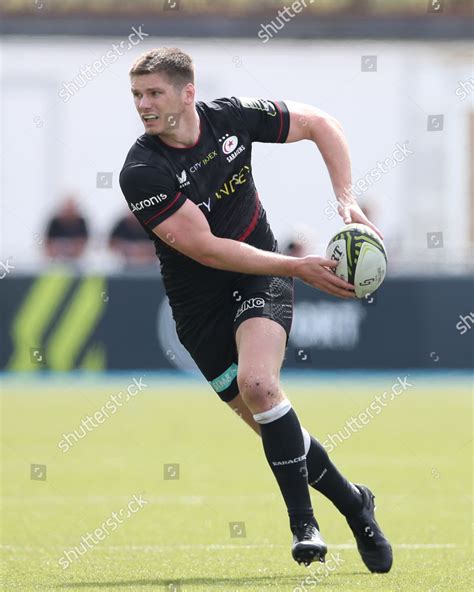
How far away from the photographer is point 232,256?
20.9 ft

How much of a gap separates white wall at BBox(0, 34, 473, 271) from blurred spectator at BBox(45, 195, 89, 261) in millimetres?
5313

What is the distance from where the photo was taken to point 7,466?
11.4 metres

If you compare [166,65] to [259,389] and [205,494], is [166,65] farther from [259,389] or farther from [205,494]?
[205,494]

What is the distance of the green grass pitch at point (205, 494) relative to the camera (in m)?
6.71

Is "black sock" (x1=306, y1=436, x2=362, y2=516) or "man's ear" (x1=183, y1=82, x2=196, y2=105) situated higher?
"man's ear" (x1=183, y1=82, x2=196, y2=105)

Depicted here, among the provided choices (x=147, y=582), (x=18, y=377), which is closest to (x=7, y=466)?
(x=147, y=582)

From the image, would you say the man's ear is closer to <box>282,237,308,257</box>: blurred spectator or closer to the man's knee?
the man's knee

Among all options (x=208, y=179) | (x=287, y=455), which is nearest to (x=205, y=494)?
(x=287, y=455)

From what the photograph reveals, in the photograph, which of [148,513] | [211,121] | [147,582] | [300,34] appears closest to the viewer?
[147,582]

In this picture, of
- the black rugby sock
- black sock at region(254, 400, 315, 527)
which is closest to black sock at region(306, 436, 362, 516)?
the black rugby sock

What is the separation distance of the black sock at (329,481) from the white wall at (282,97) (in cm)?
1812

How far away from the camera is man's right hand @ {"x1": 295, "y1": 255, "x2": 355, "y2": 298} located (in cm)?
623

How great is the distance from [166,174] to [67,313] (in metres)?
11.8

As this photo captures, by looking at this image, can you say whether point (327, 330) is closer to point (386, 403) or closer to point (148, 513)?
point (386, 403)
